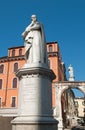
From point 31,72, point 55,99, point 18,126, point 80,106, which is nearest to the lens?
point 18,126

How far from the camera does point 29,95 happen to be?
8.62m

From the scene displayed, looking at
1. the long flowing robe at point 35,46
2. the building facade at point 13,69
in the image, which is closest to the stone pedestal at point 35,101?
the long flowing robe at point 35,46

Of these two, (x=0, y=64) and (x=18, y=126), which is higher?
(x=0, y=64)

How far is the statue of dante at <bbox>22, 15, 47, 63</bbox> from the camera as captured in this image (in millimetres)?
9398

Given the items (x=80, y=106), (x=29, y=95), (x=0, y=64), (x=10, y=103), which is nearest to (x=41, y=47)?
(x=29, y=95)

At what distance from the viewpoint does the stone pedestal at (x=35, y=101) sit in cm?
804

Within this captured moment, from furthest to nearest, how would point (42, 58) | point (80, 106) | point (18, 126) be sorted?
point (80, 106) → point (42, 58) → point (18, 126)

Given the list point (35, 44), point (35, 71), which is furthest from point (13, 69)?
point (35, 71)

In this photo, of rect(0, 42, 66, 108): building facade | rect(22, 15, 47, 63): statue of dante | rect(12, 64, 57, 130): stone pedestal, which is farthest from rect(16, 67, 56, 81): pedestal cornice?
rect(0, 42, 66, 108): building facade

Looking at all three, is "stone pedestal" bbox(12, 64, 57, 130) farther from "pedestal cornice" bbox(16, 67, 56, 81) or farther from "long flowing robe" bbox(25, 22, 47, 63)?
"long flowing robe" bbox(25, 22, 47, 63)

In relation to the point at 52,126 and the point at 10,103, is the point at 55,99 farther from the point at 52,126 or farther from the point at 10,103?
the point at 52,126

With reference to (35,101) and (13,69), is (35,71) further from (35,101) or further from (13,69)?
(13,69)

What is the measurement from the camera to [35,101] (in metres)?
8.51

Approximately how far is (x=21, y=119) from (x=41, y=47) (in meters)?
3.22
